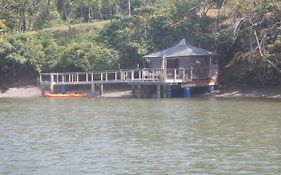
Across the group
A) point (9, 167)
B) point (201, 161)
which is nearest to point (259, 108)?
point (201, 161)

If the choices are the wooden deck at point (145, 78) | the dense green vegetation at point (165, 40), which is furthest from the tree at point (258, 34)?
the wooden deck at point (145, 78)

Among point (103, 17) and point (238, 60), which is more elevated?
point (103, 17)

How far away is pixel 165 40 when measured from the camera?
55156 millimetres

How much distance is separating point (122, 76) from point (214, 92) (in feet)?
23.6

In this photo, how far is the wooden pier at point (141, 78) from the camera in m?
48.7

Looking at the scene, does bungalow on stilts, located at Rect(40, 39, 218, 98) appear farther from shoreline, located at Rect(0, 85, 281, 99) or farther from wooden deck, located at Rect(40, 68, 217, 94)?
shoreline, located at Rect(0, 85, 281, 99)

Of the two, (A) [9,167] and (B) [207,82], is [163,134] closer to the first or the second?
(A) [9,167]

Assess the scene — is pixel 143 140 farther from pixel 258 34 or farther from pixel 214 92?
pixel 214 92

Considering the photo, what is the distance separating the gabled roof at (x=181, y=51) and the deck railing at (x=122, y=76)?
4.64 ft

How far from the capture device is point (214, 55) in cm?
5119

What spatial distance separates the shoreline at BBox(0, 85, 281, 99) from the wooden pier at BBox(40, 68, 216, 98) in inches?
36.5

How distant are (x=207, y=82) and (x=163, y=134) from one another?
24.4 m

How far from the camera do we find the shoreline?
4803cm

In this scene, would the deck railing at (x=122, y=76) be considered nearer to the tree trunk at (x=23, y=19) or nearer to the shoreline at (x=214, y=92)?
the shoreline at (x=214, y=92)
